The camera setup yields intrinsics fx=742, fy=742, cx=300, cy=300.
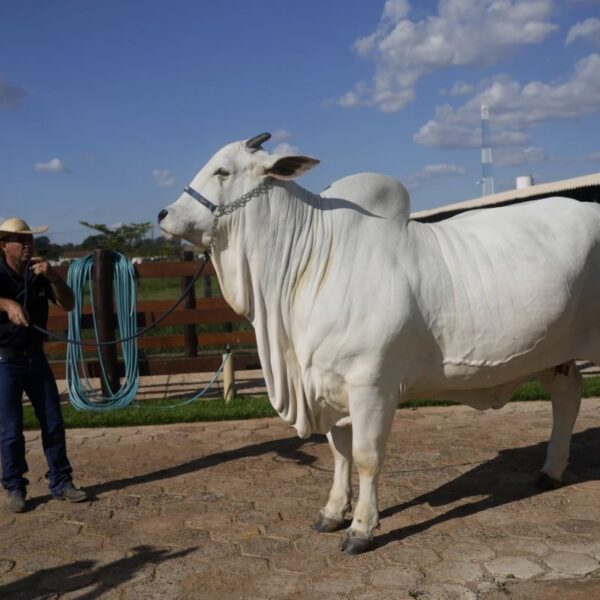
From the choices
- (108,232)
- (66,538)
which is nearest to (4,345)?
(66,538)

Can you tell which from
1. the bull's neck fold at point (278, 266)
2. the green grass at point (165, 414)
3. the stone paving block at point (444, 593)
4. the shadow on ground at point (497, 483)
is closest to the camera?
the stone paving block at point (444, 593)

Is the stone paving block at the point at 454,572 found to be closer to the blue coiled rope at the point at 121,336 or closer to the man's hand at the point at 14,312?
the man's hand at the point at 14,312

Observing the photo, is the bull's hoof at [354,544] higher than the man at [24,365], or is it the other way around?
the man at [24,365]

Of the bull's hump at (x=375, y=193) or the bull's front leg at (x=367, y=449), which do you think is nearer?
the bull's front leg at (x=367, y=449)

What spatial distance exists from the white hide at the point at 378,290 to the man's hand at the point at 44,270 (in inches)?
54.5

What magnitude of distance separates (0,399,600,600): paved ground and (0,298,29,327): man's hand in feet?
4.17

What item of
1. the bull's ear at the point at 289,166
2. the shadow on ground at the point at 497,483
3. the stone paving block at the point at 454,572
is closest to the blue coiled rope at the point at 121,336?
the shadow on ground at the point at 497,483

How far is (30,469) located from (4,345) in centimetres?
141

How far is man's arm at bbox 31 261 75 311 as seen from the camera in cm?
502

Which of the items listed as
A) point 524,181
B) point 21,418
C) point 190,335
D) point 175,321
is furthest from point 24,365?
point 524,181

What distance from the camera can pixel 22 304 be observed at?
505 cm

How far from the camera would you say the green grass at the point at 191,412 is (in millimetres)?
7387

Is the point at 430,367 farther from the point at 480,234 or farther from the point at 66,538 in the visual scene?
the point at 66,538

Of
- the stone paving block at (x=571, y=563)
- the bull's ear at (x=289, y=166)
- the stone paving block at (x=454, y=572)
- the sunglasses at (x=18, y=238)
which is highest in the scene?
the bull's ear at (x=289, y=166)
